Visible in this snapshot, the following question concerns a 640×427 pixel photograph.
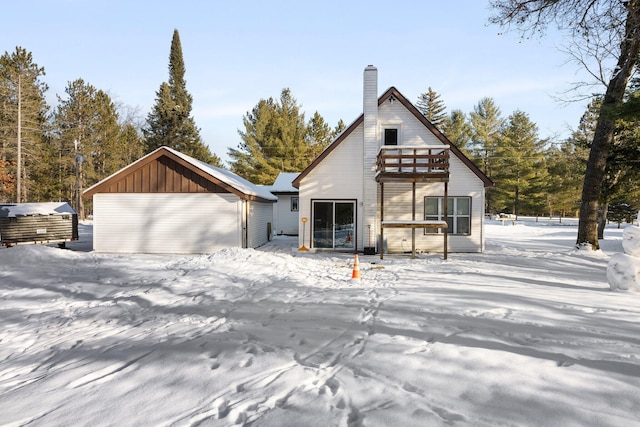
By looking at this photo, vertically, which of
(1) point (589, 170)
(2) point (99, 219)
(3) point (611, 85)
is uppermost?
(3) point (611, 85)

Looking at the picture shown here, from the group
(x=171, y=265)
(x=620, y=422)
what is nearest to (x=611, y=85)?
(x=620, y=422)

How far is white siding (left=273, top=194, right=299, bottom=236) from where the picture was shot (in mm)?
25516

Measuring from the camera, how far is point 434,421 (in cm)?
278

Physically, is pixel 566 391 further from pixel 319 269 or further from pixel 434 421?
pixel 319 269

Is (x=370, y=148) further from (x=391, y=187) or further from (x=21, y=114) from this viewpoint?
(x=21, y=114)

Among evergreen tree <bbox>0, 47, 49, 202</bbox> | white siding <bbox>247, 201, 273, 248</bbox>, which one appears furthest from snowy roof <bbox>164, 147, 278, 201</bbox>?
evergreen tree <bbox>0, 47, 49, 202</bbox>

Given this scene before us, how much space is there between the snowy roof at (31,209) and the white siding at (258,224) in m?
8.95

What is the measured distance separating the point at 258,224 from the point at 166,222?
465cm

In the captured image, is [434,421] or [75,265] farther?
[75,265]

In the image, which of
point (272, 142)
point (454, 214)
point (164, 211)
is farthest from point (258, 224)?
point (272, 142)

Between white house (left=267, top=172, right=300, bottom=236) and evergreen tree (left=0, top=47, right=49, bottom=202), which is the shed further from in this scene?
evergreen tree (left=0, top=47, right=49, bottom=202)

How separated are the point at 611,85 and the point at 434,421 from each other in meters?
17.0

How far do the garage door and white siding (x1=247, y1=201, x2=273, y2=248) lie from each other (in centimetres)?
137

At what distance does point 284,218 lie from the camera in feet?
84.1
